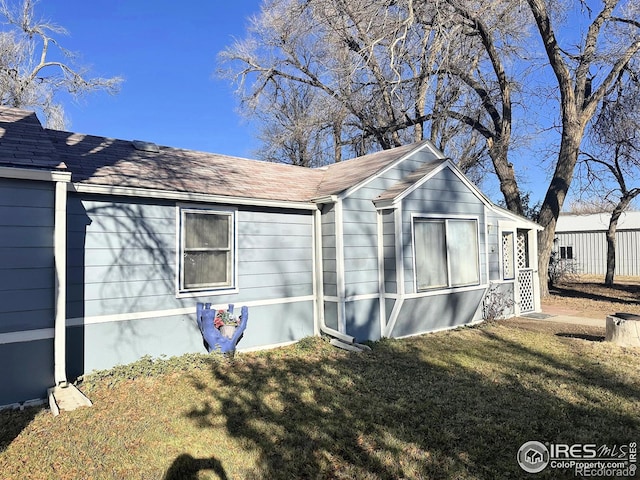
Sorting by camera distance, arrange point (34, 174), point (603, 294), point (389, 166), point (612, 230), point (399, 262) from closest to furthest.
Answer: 1. point (34, 174)
2. point (399, 262)
3. point (389, 166)
4. point (603, 294)
5. point (612, 230)

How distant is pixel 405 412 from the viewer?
4723mm

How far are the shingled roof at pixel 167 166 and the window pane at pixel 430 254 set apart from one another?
153cm

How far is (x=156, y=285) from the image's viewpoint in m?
6.52

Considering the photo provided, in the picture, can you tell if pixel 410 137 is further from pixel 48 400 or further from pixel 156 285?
pixel 48 400

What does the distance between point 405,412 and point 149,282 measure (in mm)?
4135

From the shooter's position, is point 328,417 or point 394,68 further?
point 394,68

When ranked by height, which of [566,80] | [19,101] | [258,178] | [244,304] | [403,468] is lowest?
[403,468]

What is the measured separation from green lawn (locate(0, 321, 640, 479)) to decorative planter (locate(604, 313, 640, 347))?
0.42 meters

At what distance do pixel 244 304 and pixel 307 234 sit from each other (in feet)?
6.14

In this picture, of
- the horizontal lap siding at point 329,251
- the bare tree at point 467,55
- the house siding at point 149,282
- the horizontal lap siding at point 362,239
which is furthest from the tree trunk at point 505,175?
the house siding at point 149,282

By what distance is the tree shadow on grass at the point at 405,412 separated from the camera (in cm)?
371

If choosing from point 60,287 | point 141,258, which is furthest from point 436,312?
point 60,287

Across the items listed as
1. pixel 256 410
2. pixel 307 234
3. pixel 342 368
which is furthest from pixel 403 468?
pixel 307 234

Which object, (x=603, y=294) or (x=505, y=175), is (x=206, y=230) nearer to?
(x=505, y=175)
